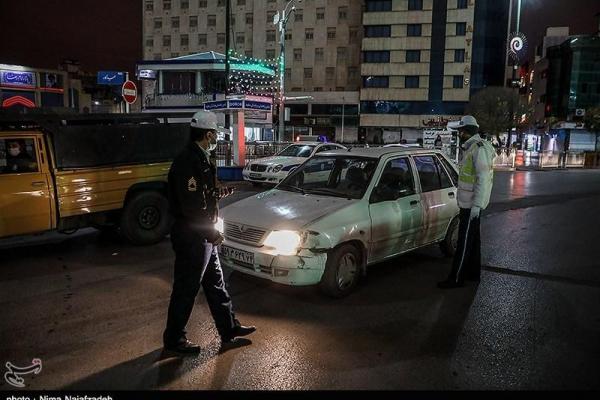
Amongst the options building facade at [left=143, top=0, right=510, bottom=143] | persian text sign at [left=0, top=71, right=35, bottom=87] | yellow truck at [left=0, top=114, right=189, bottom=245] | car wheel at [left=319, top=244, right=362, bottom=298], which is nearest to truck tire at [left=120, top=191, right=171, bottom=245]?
yellow truck at [left=0, top=114, right=189, bottom=245]

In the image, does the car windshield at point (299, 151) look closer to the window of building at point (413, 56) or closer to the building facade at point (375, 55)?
the building facade at point (375, 55)

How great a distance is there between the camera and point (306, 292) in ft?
18.3

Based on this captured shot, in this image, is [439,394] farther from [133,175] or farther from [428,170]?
[133,175]

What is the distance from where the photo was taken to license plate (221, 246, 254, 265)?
5.19 meters

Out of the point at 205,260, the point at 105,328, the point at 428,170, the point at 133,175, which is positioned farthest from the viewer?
the point at 133,175

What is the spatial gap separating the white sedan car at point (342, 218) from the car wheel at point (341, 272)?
1cm

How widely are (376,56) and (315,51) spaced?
865cm

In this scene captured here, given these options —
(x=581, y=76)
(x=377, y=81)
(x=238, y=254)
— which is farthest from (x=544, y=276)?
(x=581, y=76)

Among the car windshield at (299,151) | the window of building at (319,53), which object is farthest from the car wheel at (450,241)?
the window of building at (319,53)

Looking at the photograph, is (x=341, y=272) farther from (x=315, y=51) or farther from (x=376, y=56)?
(x=315, y=51)

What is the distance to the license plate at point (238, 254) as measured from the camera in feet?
17.0

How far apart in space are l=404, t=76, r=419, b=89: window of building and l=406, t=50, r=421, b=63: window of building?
2.17 meters

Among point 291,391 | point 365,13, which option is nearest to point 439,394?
point 291,391

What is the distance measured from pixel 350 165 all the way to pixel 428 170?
3.94 ft
